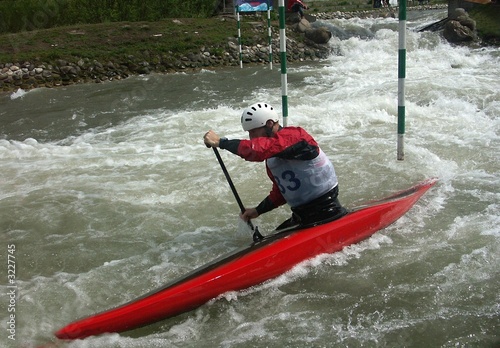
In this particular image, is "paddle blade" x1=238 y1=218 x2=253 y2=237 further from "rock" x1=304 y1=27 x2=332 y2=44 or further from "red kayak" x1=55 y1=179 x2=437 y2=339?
"rock" x1=304 y1=27 x2=332 y2=44

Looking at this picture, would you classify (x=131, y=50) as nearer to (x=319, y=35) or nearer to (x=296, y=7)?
(x=319, y=35)

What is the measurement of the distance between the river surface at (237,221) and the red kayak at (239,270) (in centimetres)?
6

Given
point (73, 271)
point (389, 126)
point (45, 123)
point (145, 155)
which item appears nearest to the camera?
point (73, 271)

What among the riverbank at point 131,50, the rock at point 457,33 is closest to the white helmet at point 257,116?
the riverbank at point 131,50

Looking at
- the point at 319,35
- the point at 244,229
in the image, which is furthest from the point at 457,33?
the point at 244,229

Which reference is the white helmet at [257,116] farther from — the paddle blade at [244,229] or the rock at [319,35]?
the rock at [319,35]

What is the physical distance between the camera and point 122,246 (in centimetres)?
370

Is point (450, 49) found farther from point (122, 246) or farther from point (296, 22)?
point (122, 246)

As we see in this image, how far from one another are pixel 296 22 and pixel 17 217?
1300 centimetres

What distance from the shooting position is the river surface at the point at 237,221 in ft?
8.63

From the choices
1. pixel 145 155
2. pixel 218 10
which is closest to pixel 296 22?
pixel 218 10

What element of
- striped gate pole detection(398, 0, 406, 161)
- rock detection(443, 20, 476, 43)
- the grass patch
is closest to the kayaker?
striped gate pole detection(398, 0, 406, 161)

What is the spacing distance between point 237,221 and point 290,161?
114cm

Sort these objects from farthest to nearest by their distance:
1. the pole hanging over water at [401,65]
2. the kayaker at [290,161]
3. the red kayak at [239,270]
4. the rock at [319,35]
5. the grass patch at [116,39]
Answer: the rock at [319,35] < the grass patch at [116,39] < the pole hanging over water at [401,65] < the kayaker at [290,161] < the red kayak at [239,270]
